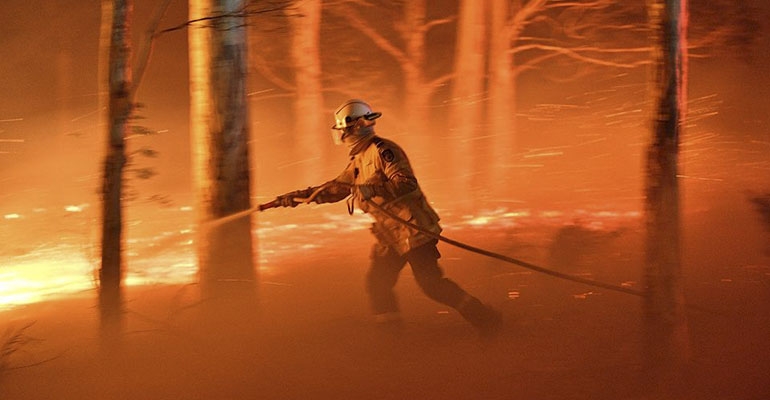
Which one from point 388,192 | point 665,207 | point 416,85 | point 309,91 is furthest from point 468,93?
point 665,207

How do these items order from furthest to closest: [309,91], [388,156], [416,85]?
[416,85] → [309,91] → [388,156]

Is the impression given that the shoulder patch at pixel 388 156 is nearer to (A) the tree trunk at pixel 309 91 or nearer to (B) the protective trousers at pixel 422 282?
(B) the protective trousers at pixel 422 282

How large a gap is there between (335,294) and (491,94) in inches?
376

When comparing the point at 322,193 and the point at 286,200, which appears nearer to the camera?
the point at 286,200

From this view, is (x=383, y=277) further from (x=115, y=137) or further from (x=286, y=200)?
(x=115, y=137)

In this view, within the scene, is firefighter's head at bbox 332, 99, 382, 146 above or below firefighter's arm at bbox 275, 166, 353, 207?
above

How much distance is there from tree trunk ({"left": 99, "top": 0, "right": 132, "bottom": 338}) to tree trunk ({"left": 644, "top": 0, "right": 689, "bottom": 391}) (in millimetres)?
3301

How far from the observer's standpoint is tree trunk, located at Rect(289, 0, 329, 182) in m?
15.1

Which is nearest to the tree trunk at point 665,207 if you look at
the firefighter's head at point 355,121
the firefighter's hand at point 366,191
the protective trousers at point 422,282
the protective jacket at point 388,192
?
the protective trousers at point 422,282

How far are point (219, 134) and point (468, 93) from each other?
34.3ft

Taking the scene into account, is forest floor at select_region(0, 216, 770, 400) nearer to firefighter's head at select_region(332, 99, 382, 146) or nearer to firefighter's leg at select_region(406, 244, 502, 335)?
firefighter's leg at select_region(406, 244, 502, 335)

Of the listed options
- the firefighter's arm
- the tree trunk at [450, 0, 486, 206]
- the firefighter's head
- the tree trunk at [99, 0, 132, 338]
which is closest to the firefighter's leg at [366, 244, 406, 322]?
the firefighter's arm

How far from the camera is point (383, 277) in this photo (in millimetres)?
6473

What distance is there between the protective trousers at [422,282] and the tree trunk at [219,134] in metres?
1.04
